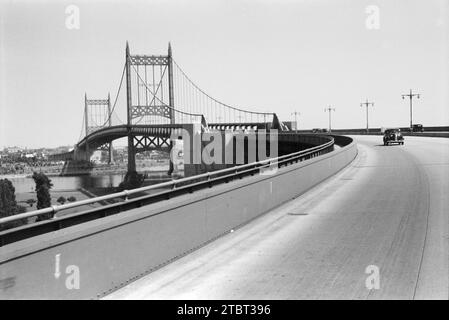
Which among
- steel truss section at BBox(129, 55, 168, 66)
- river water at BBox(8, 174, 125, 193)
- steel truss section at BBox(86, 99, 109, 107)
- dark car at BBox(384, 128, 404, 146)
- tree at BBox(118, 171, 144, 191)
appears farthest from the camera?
steel truss section at BBox(86, 99, 109, 107)

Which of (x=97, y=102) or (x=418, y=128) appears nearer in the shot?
(x=418, y=128)

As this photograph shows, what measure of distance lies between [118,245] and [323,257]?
10.7 ft

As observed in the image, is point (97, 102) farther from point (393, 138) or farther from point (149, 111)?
point (393, 138)

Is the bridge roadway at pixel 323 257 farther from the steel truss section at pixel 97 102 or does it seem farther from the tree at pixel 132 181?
the steel truss section at pixel 97 102

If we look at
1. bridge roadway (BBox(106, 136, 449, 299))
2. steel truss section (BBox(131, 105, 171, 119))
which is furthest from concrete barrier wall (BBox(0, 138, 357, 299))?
steel truss section (BBox(131, 105, 171, 119))

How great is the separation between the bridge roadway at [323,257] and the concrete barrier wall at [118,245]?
0.74 feet

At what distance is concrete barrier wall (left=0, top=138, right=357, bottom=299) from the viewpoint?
5098 mm

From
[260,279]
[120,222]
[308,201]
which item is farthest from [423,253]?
[308,201]

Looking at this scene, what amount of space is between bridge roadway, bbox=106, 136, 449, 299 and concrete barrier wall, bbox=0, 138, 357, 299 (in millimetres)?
224

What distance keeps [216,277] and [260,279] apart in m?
0.60

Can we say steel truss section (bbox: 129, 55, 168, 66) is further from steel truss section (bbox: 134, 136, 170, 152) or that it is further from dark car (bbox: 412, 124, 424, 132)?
dark car (bbox: 412, 124, 424, 132)

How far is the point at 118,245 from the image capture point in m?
6.71

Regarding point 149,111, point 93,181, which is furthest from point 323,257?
point 149,111
